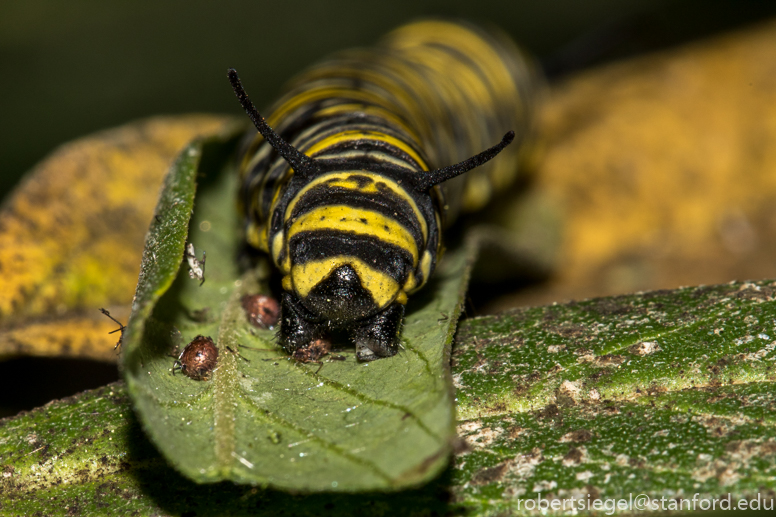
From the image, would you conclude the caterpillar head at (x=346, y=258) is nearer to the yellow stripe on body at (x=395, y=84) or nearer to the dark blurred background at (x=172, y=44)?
the yellow stripe on body at (x=395, y=84)

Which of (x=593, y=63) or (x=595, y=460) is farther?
(x=593, y=63)

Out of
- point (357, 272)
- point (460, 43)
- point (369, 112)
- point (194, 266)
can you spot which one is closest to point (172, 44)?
point (460, 43)

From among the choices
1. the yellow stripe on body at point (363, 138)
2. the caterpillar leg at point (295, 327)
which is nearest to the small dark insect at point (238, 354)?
the caterpillar leg at point (295, 327)

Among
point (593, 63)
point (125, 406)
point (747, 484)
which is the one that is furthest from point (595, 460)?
point (593, 63)

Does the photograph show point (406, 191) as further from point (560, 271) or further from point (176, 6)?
point (176, 6)

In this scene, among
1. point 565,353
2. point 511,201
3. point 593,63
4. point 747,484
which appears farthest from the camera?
point 593,63

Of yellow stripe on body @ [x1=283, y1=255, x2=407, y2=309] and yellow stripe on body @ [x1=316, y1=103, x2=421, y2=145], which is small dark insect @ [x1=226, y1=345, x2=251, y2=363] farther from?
yellow stripe on body @ [x1=316, y1=103, x2=421, y2=145]

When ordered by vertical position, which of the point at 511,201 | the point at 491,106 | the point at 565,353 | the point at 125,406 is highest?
the point at 491,106
